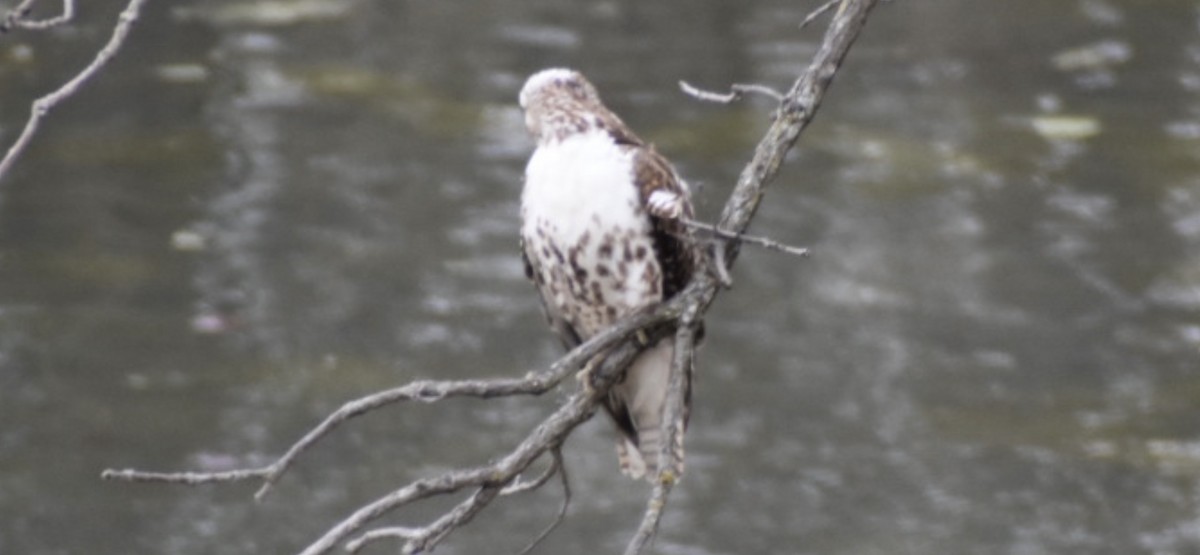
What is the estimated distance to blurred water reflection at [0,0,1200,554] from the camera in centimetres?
738

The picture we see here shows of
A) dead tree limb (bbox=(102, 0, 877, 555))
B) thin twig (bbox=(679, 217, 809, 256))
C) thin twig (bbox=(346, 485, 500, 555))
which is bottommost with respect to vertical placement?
thin twig (bbox=(346, 485, 500, 555))

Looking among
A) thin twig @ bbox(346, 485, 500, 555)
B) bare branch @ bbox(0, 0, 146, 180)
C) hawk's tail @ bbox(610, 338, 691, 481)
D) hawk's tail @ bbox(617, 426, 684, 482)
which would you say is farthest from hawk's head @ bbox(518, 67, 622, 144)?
bare branch @ bbox(0, 0, 146, 180)

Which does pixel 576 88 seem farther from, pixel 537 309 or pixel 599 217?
pixel 537 309

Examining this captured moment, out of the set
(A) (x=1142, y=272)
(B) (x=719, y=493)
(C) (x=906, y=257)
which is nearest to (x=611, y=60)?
(C) (x=906, y=257)

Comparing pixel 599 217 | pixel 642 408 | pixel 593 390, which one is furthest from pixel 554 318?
pixel 593 390

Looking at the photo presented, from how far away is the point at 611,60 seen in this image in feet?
35.9

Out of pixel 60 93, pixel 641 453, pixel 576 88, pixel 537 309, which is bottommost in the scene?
pixel 537 309

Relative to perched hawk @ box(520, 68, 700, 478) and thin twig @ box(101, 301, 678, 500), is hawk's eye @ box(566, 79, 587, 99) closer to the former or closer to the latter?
perched hawk @ box(520, 68, 700, 478)

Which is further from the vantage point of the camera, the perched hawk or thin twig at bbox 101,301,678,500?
the perched hawk

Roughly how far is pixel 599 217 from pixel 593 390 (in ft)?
1.62

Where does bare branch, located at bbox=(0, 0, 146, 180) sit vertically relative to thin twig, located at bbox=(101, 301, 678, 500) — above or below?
above

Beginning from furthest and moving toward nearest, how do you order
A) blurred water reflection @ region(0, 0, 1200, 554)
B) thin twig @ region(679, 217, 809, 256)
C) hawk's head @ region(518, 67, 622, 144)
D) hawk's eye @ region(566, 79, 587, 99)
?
blurred water reflection @ region(0, 0, 1200, 554), hawk's eye @ region(566, 79, 587, 99), hawk's head @ region(518, 67, 622, 144), thin twig @ region(679, 217, 809, 256)

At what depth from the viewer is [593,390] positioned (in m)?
3.58

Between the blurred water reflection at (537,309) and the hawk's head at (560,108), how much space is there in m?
3.06
